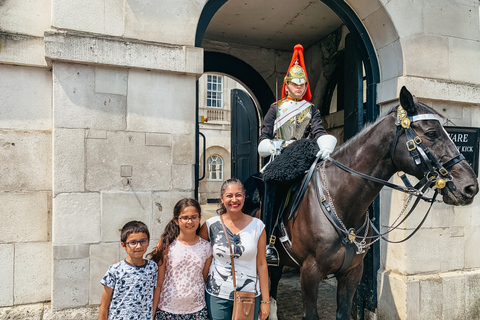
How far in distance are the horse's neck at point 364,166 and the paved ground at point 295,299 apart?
6.35 feet

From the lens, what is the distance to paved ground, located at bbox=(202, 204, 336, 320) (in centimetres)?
421

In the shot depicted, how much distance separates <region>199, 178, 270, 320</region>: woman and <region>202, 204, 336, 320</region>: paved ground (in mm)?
2006

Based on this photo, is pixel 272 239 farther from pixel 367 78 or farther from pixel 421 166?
pixel 367 78

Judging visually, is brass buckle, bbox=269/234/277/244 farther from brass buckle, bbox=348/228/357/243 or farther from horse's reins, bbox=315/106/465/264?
brass buckle, bbox=348/228/357/243

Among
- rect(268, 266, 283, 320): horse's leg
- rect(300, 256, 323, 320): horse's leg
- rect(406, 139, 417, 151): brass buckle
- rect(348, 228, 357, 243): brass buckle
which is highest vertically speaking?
rect(406, 139, 417, 151): brass buckle

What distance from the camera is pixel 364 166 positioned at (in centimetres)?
279

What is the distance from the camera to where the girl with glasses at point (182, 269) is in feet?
7.27

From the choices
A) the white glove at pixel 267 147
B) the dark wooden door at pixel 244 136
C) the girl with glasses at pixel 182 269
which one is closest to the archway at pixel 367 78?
the white glove at pixel 267 147

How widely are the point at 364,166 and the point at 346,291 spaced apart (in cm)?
104

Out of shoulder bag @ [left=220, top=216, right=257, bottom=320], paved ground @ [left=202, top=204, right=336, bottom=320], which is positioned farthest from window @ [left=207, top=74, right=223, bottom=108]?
shoulder bag @ [left=220, top=216, right=257, bottom=320]

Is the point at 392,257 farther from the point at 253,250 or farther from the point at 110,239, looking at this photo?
the point at 110,239

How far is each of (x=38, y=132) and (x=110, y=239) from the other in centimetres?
108

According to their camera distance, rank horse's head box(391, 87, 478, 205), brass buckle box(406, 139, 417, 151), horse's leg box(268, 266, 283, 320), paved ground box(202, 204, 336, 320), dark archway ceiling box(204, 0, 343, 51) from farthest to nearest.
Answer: dark archway ceiling box(204, 0, 343, 51) → paved ground box(202, 204, 336, 320) → horse's leg box(268, 266, 283, 320) → brass buckle box(406, 139, 417, 151) → horse's head box(391, 87, 478, 205)

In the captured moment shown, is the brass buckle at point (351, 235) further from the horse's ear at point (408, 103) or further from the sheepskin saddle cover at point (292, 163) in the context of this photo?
the horse's ear at point (408, 103)
